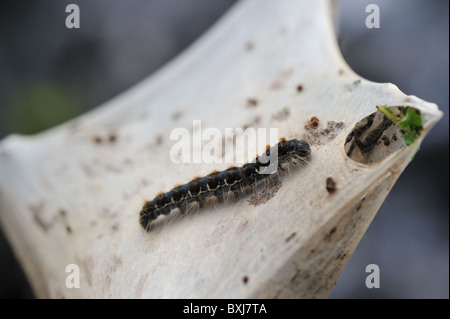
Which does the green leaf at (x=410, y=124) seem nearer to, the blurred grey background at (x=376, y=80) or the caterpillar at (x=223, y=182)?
the caterpillar at (x=223, y=182)

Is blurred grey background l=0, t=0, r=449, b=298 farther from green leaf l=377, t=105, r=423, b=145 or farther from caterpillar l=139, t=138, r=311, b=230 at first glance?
green leaf l=377, t=105, r=423, b=145

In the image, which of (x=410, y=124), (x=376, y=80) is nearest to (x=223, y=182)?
(x=410, y=124)

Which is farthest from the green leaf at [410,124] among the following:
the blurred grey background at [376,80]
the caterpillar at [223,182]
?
the blurred grey background at [376,80]

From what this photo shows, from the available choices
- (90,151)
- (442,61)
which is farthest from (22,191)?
(442,61)

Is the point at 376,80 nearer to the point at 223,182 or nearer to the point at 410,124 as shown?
the point at 223,182

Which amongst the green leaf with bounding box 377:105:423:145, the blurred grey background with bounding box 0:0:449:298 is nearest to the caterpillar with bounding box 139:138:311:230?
the green leaf with bounding box 377:105:423:145

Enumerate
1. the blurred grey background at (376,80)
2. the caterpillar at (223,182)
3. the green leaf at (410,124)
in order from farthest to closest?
the blurred grey background at (376,80)
the caterpillar at (223,182)
the green leaf at (410,124)

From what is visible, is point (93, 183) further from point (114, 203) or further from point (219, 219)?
point (219, 219)
